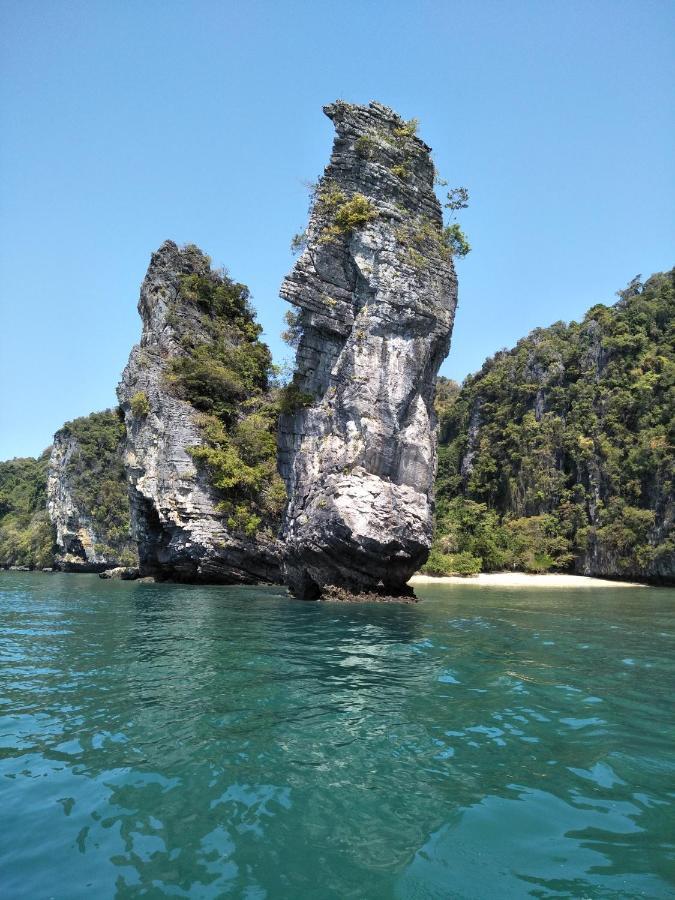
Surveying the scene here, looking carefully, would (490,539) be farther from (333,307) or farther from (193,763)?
(193,763)

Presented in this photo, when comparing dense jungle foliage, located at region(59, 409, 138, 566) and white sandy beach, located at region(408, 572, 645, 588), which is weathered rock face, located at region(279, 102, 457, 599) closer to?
white sandy beach, located at region(408, 572, 645, 588)

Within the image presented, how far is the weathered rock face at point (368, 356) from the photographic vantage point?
18484 mm

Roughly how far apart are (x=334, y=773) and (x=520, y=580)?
33918mm

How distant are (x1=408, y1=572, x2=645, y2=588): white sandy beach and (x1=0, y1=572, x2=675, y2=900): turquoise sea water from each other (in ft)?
85.6

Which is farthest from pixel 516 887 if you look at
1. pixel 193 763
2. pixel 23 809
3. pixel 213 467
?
pixel 213 467

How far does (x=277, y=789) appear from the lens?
12.9 feet

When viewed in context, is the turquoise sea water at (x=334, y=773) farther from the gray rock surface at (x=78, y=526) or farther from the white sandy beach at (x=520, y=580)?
the gray rock surface at (x=78, y=526)

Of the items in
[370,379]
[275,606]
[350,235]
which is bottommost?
[275,606]

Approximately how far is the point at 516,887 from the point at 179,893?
177 cm

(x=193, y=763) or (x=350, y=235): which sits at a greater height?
(x=350, y=235)

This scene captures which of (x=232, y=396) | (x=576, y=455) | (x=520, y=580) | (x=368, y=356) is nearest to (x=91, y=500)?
(x=232, y=396)

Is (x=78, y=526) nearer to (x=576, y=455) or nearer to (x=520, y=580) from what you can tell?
(x=520, y=580)

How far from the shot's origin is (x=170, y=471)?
83.3 feet

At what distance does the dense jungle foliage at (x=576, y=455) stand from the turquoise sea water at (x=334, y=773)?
31940 millimetres
